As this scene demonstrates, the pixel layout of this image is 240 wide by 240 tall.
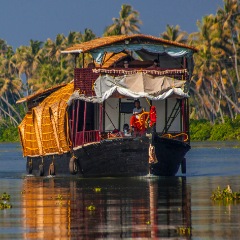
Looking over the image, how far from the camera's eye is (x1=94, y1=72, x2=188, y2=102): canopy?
1753 inches

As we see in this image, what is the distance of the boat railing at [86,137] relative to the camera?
148ft

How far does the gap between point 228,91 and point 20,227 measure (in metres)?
112

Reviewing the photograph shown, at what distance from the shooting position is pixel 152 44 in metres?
45.8

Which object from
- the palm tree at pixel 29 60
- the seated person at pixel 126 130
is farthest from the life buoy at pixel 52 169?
the palm tree at pixel 29 60

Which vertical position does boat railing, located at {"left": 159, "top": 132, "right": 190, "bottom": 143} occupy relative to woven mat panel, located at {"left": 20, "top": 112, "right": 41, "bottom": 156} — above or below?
below

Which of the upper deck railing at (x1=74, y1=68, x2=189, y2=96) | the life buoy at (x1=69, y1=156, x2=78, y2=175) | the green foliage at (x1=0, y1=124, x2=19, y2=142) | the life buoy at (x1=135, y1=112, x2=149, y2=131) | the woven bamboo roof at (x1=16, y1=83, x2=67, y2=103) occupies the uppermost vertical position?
the green foliage at (x1=0, y1=124, x2=19, y2=142)

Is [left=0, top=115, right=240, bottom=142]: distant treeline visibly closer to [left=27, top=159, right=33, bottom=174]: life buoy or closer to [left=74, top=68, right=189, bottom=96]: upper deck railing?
[left=27, top=159, right=33, bottom=174]: life buoy

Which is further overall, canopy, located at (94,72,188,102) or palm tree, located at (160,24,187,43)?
palm tree, located at (160,24,187,43)

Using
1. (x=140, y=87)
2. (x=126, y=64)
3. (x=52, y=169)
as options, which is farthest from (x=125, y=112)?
(x=52, y=169)

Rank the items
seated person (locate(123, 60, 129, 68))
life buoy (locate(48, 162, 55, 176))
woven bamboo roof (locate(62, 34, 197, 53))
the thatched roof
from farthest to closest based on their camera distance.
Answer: life buoy (locate(48, 162, 55, 176)), the thatched roof, seated person (locate(123, 60, 129, 68)), woven bamboo roof (locate(62, 34, 197, 53))

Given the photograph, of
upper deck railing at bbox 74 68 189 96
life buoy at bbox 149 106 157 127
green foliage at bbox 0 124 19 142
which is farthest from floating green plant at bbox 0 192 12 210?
green foliage at bbox 0 124 19 142

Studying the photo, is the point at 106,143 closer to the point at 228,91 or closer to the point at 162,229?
the point at 162,229

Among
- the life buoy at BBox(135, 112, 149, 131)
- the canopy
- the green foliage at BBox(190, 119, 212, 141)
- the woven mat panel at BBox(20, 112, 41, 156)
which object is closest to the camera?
the life buoy at BBox(135, 112, 149, 131)

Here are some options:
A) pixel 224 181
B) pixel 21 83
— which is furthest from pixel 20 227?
pixel 21 83
